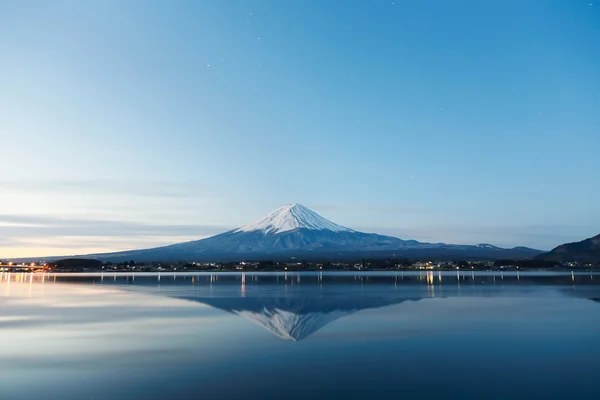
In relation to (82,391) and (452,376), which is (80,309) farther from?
(452,376)

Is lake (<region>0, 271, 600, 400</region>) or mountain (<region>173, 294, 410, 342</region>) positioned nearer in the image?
lake (<region>0, 271, 600, 400</region>)

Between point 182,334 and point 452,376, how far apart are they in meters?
9.60

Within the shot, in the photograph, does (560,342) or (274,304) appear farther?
(274,304)

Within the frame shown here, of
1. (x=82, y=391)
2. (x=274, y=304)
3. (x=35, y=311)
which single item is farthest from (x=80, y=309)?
(x=82, y=391)

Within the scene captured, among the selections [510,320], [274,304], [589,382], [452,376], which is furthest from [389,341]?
[274,304]

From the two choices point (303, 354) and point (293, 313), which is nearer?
point (303, 354)

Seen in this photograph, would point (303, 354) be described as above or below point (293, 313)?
below

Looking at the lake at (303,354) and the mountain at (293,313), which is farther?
the mountain at (293,313)

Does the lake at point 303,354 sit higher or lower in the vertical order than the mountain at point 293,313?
lower

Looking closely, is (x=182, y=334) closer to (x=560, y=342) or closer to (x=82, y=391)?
(x=82, y=391)

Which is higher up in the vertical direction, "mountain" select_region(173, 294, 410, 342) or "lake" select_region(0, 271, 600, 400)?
"mountain" select_region(173, 294, 410, 342)

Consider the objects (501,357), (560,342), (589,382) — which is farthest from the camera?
(560,342)

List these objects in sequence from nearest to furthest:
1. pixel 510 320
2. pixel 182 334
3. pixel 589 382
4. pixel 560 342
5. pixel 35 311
→ pixel 589 382
pixel 560 342
pixel 182 334
pixel 510 320
pixel 35 311

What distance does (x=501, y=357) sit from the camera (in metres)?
14.4
